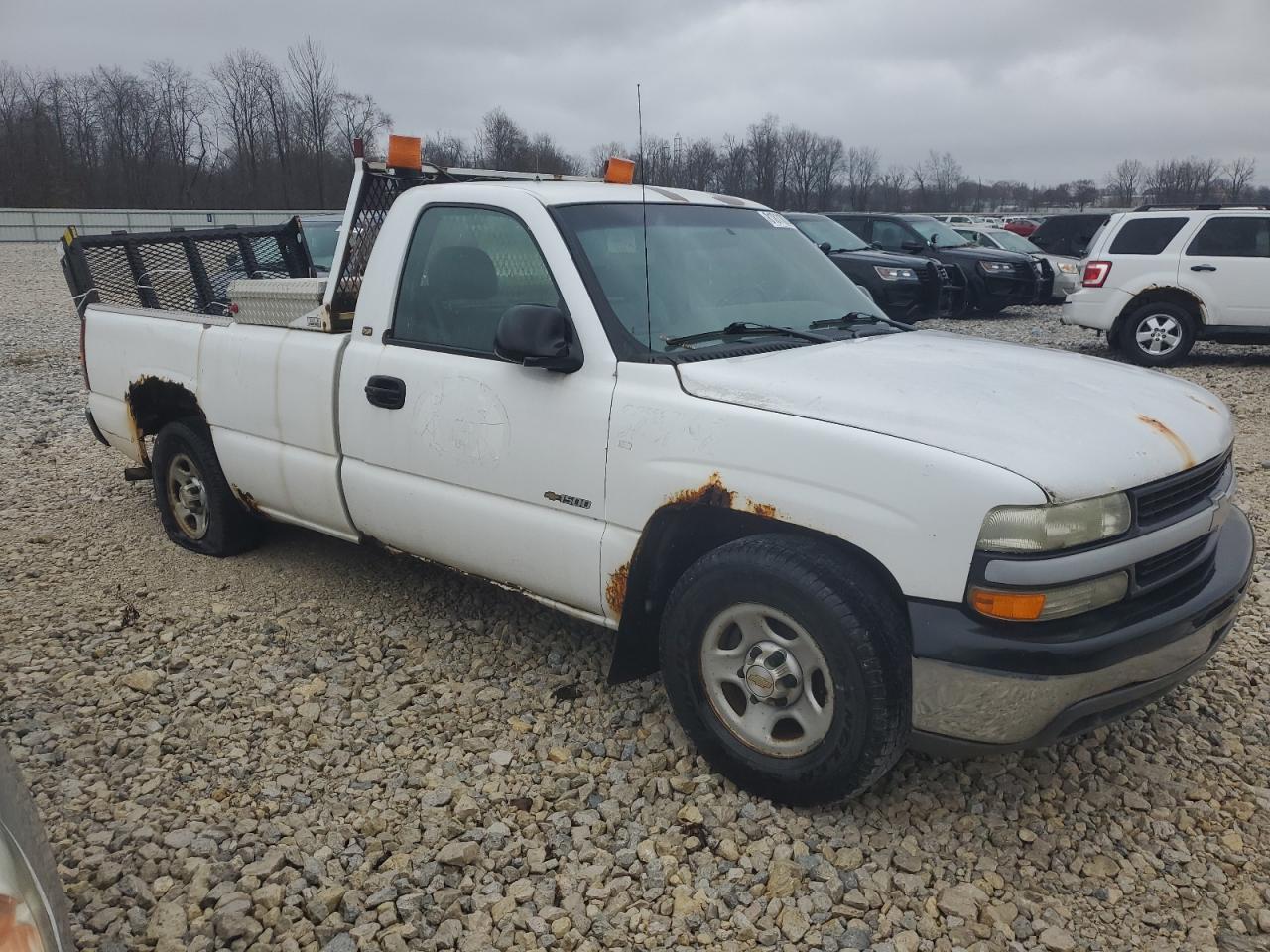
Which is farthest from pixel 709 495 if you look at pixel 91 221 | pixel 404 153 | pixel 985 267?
pixel 91 221

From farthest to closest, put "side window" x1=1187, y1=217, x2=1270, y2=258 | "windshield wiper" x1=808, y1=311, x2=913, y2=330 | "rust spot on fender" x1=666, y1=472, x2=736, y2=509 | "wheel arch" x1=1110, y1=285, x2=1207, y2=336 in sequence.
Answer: "wheel arch" x1=1110, y1=285, x2=1207, y2=336
"side window" x1=1187, y1=217, x2=1270, y2=258
"windshield wiper" x1=808, y1=311, x2=913, y2=330
"rust spot on fender" x1=666, y1=472, x2=736, y2=509

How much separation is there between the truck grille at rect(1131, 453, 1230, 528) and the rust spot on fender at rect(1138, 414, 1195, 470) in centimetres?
3

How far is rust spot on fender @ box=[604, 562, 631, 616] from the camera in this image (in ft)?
10.6

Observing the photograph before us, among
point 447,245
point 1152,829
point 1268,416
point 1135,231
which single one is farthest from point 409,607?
point 1135,231

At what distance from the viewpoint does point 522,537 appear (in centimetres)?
350

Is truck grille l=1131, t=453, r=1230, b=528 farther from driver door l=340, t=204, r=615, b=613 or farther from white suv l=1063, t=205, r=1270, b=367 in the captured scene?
white suv l=1063, t=205, r=1270, b=367

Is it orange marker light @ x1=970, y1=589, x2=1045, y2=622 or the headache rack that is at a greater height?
the headache rack

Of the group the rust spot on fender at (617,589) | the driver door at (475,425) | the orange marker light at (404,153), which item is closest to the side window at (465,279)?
the driver door at (475,425)

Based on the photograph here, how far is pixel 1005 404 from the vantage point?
9.36 feet

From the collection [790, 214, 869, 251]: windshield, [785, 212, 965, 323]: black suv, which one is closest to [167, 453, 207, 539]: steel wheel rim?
[785, 212, 965, 323]: black suv

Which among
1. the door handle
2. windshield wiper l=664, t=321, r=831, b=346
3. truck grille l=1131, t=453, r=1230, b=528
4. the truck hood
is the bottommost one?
truck grille l=1131, t=453, r=1230, b=528

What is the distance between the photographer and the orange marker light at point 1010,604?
249 centimetres

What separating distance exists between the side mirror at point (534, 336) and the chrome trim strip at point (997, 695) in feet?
4.83

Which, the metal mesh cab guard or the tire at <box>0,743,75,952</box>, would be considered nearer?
the tire at <box>0,743,75,952</box>
